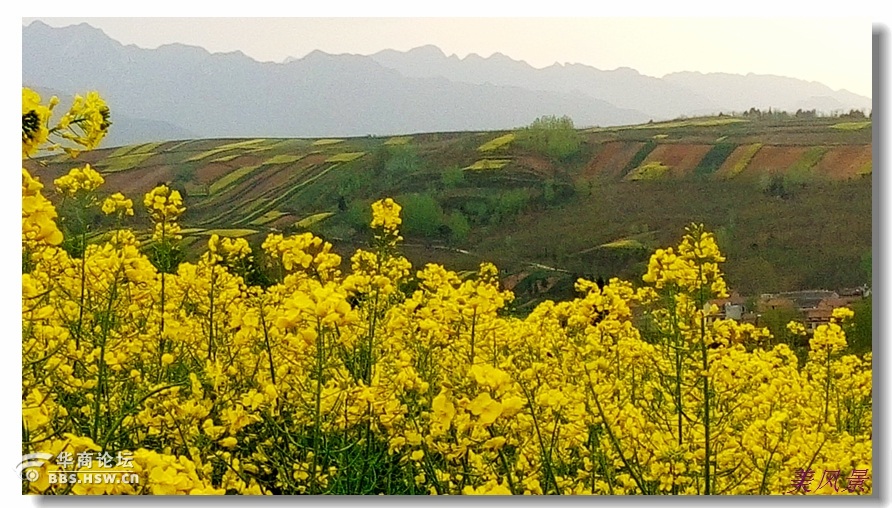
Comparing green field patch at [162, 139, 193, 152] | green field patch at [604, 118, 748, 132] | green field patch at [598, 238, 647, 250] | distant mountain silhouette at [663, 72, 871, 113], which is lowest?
green field patch at [598, 238, 647, 250]

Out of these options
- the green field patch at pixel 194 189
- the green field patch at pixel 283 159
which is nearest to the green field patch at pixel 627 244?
the green field patch at pixel 283 159

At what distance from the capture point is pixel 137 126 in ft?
9.53

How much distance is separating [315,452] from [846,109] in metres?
1.66

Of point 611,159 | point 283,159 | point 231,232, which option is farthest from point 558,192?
point 231,232

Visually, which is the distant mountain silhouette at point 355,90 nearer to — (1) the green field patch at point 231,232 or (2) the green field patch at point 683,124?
(2) the green field patch at point 683,124

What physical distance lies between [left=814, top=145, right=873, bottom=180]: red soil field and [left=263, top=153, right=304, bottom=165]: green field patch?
1401 mm

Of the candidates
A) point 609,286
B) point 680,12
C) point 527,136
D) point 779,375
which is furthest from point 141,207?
point 779,375

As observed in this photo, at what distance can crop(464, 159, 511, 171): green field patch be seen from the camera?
9.57 ft

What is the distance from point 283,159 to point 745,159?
4.05ft

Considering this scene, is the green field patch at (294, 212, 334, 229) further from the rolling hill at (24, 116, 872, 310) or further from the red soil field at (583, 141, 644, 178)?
the red soil field at (583, 141, 644, 178)

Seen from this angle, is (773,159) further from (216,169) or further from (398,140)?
(216,169)

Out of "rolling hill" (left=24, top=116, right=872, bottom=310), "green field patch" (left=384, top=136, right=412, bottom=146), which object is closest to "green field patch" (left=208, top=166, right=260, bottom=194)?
"rolling hill" (left=24, top=116, right=872, bottom=310)

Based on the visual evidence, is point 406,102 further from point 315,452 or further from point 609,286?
point 315,452

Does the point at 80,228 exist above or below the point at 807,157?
below
